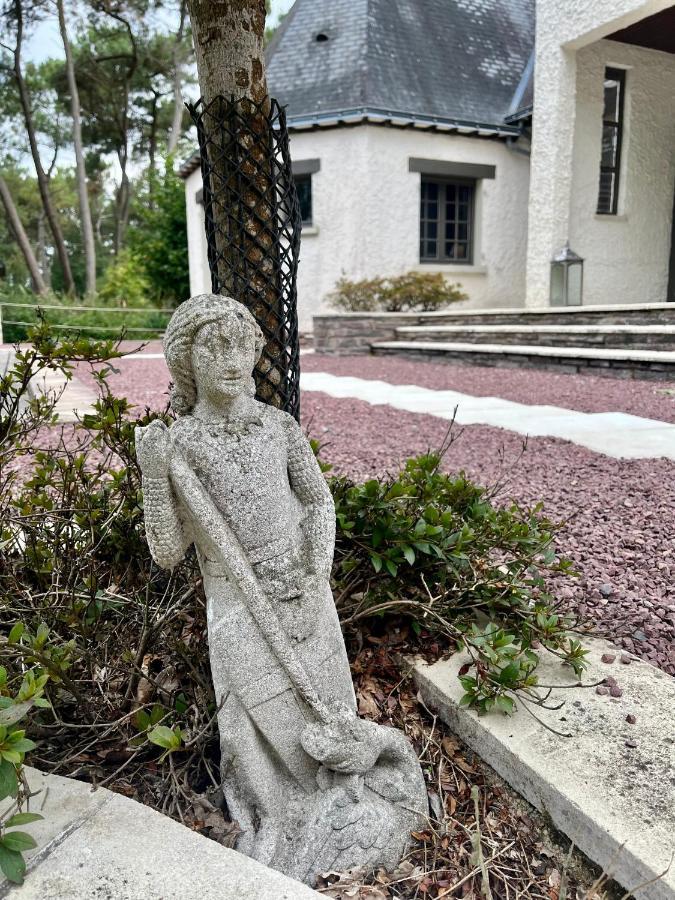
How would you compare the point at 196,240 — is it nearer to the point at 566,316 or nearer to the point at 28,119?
the point at 566,316

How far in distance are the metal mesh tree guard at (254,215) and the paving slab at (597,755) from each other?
1199 mm

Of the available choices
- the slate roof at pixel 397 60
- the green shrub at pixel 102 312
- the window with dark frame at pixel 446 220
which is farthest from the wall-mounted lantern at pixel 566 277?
the green shrub at pixel 102 312

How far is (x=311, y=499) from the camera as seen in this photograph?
1.92 m

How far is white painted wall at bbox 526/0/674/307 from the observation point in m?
11.8

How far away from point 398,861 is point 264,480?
1034 mm

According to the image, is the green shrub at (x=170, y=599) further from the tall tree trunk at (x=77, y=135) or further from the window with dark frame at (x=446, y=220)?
the tall tree trunk at (x=77, y=135)

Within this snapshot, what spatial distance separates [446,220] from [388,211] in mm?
1698

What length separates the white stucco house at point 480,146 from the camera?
491 inches

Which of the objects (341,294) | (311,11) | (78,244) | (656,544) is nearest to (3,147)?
(78,244)

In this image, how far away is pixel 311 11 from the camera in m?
15.6

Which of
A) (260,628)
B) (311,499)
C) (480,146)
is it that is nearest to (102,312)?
(480,146)

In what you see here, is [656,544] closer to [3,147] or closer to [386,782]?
[386,782]

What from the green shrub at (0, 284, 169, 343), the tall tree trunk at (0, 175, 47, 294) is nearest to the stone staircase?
the green shrub at (0, 284, 169, 343)

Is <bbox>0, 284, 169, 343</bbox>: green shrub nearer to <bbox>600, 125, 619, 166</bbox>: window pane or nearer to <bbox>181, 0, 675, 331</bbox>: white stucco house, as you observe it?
<bbox>181, 0, 675, 331</bbox>: white stucco house
